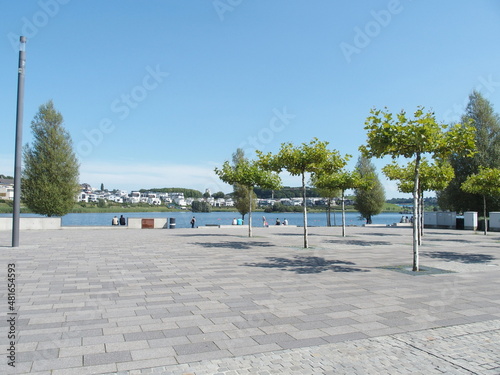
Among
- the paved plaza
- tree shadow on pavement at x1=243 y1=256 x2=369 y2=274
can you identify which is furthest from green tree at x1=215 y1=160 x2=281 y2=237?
the paved plaza

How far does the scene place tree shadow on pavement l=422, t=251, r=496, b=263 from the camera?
1298 cm

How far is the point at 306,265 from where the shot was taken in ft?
37.3

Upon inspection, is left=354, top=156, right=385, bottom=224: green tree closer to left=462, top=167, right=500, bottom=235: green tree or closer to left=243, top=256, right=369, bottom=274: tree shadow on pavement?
left=462, top=167, right=500, bottom=235: green tree

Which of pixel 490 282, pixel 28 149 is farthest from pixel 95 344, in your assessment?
pixel 28 149

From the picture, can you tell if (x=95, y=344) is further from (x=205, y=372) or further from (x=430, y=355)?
(x=430, y=355)

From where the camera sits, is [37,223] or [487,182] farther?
[37,223]

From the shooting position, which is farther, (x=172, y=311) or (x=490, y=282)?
(x=490, y=282)

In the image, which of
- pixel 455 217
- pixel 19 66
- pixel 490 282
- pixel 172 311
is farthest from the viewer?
pixel 455 217

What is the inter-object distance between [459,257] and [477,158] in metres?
28.2

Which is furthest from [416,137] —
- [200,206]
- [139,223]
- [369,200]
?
[200,206]

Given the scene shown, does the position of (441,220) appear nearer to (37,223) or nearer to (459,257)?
(459,257)

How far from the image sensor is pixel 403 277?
9.56 m

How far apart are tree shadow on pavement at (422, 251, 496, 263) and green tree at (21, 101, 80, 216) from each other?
1304 inches

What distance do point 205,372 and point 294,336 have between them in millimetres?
1542
